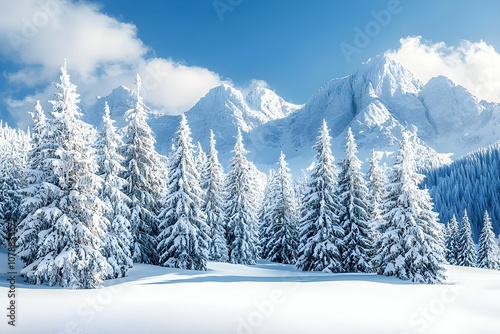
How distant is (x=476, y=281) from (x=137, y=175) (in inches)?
Result: 900

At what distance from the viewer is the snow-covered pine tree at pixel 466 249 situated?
196 feet

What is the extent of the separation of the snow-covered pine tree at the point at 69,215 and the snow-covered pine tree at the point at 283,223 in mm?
27000

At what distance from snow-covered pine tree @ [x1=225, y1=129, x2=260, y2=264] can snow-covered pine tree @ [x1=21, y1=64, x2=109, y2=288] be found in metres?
21.8

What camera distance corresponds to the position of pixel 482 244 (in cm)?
6275

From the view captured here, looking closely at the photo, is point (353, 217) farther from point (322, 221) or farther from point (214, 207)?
point (214, 207)

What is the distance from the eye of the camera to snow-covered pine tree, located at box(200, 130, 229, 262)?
124ft

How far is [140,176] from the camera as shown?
28.0 m

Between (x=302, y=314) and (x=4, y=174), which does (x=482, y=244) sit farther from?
(x=4, y=174)

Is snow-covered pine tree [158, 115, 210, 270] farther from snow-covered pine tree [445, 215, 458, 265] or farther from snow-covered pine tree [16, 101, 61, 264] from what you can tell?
snow-covered pine tree [445, 215, 458, 265]

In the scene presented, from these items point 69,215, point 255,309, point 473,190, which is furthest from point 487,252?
point 473,190

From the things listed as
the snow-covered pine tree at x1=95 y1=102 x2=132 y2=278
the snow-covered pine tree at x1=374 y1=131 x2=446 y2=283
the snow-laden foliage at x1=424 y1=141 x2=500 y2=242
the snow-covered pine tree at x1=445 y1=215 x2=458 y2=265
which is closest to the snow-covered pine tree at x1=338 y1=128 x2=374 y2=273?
the snow-covered pine tree at x1=374 y1=131 x2=446 y2=283

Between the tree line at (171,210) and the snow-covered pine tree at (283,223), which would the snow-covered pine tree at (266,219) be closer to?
the snow-covered pine tree at (283,223)

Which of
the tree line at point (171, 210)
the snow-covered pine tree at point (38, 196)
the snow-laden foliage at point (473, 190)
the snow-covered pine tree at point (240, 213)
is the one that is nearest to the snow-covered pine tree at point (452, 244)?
the tree line at point (171, 210)

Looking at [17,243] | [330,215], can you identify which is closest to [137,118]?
[17,243]
